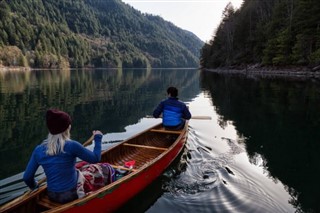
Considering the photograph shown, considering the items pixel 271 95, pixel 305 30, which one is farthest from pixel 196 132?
pixel 305 30

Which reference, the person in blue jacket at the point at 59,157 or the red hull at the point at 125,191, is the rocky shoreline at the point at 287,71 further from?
the person in blue jacket at the point at 59,157

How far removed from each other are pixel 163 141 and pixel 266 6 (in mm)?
85668

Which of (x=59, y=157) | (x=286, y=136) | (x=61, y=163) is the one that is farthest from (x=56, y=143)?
(x=286, y=136)

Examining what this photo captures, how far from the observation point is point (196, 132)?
15.5 m

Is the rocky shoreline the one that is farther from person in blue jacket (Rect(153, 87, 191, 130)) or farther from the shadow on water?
person in blue jacket (Rect(153, 87, 191, 130))

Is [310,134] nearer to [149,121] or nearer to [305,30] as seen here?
[149,121]

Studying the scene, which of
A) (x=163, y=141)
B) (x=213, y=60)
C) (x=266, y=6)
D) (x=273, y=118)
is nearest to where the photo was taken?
(x=163, y=141)

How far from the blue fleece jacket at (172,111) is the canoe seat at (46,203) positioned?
6094 mm

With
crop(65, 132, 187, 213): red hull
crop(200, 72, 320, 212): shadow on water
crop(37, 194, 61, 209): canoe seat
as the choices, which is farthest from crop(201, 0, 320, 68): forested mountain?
crop(37, 194, 61, 209): canoe seat

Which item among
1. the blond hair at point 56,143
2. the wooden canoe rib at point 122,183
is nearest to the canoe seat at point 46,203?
the wooden canoe rib at point 122,183

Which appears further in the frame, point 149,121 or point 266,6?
point 266,6

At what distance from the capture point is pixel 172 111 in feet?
38.2

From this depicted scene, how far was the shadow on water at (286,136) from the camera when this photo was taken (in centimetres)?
899

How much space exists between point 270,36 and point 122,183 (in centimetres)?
6713
